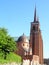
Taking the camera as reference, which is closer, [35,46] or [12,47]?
[12,47]

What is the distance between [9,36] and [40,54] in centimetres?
5217

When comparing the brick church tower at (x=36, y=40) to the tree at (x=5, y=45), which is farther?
the brick church tower at (x=36, y=40)

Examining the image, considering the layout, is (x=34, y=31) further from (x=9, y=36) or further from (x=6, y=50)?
(x=6, y=50)

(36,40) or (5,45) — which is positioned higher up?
(36,40)

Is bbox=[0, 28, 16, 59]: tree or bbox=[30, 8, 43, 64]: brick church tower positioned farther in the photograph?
bbox=[30, 8, 43, 64]: brick church tower

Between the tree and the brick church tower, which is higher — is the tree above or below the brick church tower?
below

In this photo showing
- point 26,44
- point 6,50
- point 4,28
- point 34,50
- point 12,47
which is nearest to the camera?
point 6,50

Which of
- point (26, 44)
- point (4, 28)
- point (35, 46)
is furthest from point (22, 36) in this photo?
point (4, 28)

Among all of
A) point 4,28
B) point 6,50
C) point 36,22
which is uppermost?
point 36,22

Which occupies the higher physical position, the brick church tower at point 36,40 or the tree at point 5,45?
the brick church tower at point 36,40

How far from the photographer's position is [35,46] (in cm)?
11062

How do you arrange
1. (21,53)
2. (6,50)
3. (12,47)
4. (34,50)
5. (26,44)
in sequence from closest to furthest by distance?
(6,50) < (12,47) < (21,53) < (26,44) < (34,50)

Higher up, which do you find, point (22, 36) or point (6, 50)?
point (22, 36)

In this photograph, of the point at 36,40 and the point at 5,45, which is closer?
the point at 5,45
